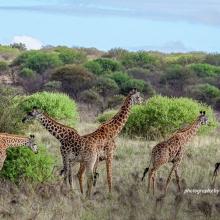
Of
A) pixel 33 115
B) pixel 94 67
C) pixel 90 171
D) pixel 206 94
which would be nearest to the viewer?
pixel 90 171

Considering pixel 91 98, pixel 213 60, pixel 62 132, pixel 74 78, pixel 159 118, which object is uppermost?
pixel 62 132

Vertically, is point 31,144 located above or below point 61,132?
below

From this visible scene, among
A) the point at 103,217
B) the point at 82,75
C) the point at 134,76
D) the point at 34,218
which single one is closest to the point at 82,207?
the point at 103,217

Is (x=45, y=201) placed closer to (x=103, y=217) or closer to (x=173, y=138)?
(x=103, y=217)

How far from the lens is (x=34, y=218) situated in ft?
35.6

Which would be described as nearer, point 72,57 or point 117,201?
point 117,201

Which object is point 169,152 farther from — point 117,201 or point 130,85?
point 130,85

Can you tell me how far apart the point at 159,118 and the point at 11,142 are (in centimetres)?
1019

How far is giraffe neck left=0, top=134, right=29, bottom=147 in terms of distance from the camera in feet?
43.6

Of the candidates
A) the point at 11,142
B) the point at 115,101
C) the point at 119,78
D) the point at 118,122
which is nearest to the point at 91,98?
the point at 115,101

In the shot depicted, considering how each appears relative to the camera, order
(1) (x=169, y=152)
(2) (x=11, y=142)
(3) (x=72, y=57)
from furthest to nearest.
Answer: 1. (3) (x=72, y=57)
2. (1) (x=169, y=152)
3. (2) (x=11, y=142)

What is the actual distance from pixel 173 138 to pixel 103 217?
2.97m

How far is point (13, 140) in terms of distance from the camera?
1347 cm

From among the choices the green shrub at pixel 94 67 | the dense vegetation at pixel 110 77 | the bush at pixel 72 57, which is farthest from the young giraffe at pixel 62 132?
the bush at pixel 72 57
